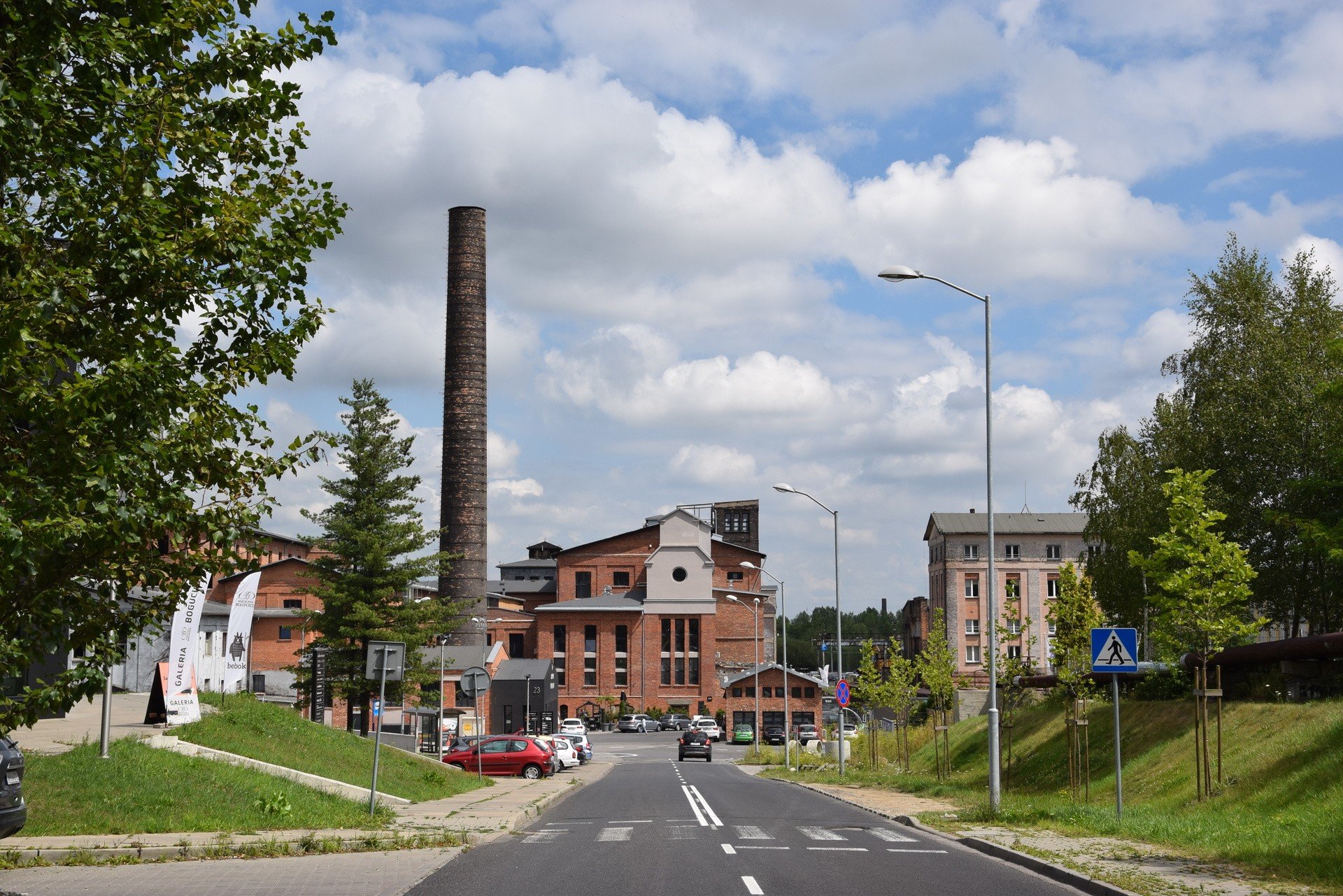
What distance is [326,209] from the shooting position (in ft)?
32.8

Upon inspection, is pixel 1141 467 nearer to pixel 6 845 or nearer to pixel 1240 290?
pixel 1240 290

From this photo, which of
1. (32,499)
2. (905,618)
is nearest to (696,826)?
(32,499)

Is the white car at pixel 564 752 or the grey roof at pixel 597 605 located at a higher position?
the grey roof at pixel 597 605

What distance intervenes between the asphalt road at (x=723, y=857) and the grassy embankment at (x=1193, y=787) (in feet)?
8.84

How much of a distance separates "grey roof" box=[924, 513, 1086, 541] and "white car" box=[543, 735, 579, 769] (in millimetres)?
67691

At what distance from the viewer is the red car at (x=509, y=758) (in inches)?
1634

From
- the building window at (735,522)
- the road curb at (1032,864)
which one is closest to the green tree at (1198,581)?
the road curb at (1032,864)

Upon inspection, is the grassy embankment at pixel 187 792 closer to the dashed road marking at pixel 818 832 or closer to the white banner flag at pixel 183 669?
the white banner flag at pixel 183 669

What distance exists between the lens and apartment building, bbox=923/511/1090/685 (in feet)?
355

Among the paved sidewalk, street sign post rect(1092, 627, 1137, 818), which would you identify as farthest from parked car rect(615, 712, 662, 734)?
street sign post rect(1092, 627, 1137, 818)

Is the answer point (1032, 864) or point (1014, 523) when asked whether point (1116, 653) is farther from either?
point (1014, 523)

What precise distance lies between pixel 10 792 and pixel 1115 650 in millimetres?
15419

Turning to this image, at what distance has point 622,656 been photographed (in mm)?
106250

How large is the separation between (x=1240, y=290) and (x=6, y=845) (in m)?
41.1
